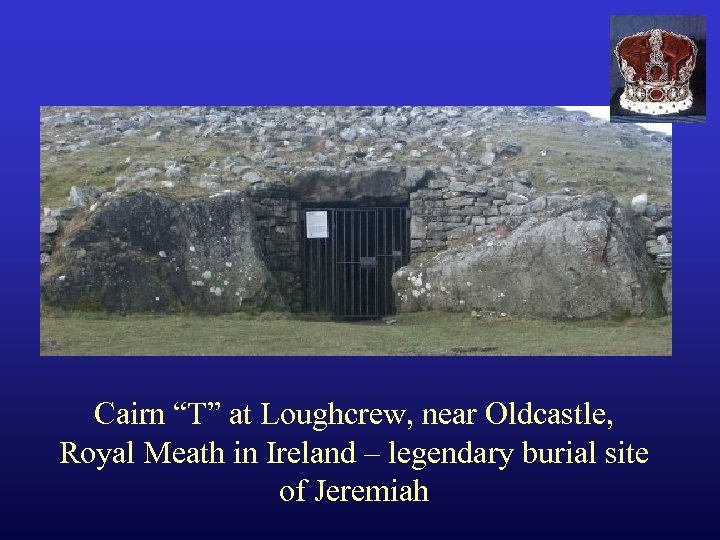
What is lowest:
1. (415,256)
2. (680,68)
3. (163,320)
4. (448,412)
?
(448,412)

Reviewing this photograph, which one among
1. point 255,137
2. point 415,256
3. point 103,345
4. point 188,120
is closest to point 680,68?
point 415,256

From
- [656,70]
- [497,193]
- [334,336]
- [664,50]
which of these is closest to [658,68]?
[656,70]

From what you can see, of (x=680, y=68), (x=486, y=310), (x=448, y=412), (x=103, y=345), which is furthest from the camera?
(x=486, y=310)

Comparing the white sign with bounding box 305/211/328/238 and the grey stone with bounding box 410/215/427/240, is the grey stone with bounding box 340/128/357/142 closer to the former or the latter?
the white sign with bounding box 305/211/328/238

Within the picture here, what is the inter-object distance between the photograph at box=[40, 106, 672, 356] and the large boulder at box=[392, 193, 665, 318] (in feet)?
0.06

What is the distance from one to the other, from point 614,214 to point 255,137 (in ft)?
15.4

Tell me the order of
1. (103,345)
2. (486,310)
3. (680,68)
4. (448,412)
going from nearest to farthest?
(448,412) → (680,68) → (103,345) → (486,310)

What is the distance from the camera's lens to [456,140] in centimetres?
1239

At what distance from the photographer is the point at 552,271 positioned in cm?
1198

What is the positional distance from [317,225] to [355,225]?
1.64ft

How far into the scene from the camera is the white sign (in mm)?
12484

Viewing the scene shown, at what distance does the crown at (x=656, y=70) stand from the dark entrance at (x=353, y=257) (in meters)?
3.33

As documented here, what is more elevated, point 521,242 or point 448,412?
point 521,242

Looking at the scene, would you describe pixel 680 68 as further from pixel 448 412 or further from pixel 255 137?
pixel 255 137
